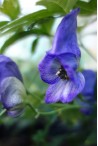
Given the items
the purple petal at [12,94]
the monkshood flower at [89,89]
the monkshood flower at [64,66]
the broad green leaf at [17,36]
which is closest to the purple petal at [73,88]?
the monkshood flower at [64,66]

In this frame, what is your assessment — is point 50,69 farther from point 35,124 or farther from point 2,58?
point 35,124

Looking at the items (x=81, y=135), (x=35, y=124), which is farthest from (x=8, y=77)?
(x=35, y=124)

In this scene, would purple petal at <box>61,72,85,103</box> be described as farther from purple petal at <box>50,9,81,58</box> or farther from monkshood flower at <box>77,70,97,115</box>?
monkshood flower at <box>77,70,97,115</box>

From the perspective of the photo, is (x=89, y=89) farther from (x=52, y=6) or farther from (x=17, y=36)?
(x=52, y=6)

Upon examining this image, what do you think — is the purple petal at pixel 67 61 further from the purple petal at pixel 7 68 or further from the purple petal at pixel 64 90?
the purple petal at pixel 7 68

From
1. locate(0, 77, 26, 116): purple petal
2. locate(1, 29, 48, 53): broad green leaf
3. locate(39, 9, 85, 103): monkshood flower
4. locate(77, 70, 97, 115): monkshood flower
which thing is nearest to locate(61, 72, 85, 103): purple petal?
locate(39, 9, 85, 103): monkshood flower

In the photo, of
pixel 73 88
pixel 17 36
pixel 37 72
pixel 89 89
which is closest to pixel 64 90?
pixel 73 88
